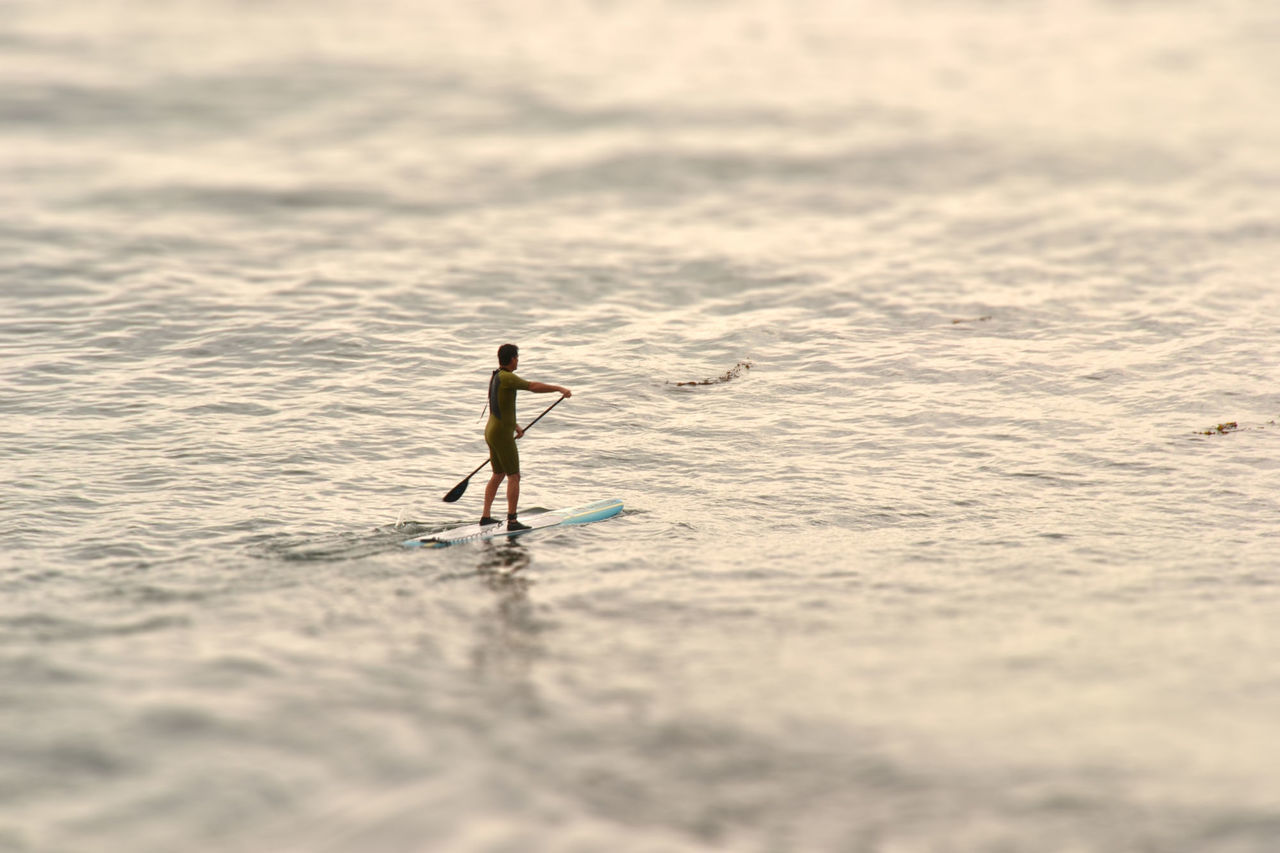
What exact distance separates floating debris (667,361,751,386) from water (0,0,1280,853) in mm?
234

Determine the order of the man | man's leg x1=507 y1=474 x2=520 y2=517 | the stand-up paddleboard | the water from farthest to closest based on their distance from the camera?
man's leg x1=507 y1=474 x2=520 y2=517 → the man → the stand-up paddleboard → the water

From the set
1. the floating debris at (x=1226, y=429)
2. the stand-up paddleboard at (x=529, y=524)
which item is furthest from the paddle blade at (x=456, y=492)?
the floating debris at (x=1226, y=429)

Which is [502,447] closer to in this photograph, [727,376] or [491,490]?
[491,490]

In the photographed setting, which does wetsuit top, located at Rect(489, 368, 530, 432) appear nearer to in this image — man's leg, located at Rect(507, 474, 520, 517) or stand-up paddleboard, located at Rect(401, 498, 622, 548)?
man's leg, located at Rect(507, 474, 520, 517)

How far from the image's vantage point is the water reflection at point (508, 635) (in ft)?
34.0

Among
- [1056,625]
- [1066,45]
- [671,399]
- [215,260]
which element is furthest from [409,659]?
[1066,45]

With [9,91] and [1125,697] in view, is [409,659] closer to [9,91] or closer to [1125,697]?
[1125,697]

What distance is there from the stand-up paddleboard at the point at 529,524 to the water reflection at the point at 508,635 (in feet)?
1.26

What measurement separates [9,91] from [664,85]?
21.4 m

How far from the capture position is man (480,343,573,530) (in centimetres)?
1395

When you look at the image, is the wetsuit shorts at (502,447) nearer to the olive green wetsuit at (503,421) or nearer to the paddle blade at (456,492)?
the olive green wetsuit at (503,421)

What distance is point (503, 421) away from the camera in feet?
46.3

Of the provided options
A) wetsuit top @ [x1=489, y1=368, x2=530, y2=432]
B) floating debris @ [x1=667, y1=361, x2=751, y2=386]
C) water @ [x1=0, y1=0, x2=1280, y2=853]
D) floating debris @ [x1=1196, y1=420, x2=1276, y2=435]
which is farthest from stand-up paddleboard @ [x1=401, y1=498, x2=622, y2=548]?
floating debris @ [x1=1196, y1=420, x2=1276, y2=435]

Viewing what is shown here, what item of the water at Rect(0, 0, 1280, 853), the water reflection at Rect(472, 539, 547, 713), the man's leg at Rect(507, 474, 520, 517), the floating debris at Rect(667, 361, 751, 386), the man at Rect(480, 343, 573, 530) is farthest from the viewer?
the floating debris at Rect(667, 361, 751, 386)
